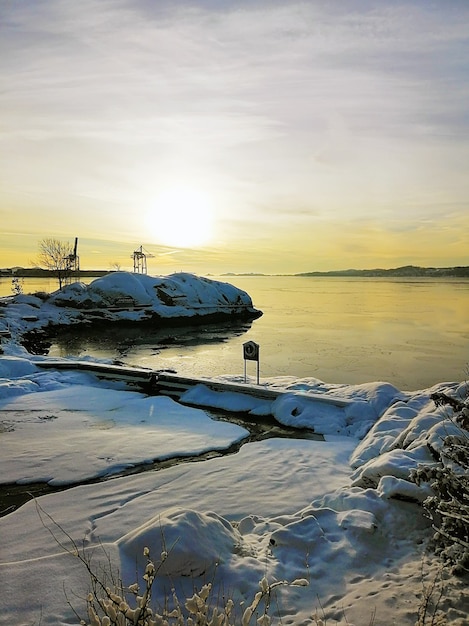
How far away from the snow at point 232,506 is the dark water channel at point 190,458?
7 centimetres

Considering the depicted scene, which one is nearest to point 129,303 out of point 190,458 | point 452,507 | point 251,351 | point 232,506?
point 251,351

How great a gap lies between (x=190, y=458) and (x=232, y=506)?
1.89m

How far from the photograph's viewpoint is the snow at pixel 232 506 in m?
3.50

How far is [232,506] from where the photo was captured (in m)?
5.18

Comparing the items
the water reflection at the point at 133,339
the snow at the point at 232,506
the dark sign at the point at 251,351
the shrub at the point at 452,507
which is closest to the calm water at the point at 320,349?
the water reflection at the point at 133,339

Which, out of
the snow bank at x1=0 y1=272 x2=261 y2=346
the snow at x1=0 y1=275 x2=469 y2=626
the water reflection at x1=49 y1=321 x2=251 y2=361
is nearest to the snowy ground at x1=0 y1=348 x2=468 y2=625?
the snow at x1=0 y1=275 x2=469 y2=626

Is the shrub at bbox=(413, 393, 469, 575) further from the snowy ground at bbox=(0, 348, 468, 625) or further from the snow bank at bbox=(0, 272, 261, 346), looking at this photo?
the snow bank at bbox=(0, 272, 261, 346)

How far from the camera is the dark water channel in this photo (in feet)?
18.1

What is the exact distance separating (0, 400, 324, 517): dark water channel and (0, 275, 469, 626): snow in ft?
0.23

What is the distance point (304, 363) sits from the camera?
2050 cm

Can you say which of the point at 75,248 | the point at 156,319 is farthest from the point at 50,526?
the point at 75,248

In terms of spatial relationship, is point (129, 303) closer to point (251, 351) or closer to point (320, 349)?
point (320, 349)

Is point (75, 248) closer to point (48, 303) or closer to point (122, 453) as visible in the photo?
point (48, 303)

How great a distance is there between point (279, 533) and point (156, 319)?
35.5 m
